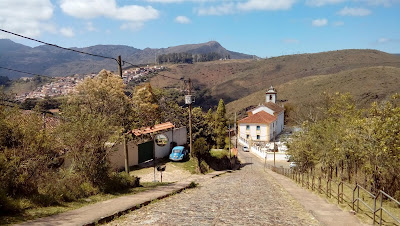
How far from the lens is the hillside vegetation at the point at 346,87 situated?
73012 mm

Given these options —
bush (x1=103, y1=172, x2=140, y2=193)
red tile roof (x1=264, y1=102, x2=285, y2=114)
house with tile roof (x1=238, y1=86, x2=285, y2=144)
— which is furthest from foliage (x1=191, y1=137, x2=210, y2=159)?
red tile roof (x1=264, y1=102, x2=285, y2=114)

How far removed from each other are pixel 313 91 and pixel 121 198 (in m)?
86.5

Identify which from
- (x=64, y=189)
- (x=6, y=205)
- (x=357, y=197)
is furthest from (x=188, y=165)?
(x=6, y=205)

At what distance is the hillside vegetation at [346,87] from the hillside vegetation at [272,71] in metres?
15.9

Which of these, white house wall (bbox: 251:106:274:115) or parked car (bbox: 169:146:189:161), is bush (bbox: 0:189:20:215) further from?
white house wall (bbox: 251:106:274:115)

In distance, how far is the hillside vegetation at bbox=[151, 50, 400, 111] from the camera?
126 m

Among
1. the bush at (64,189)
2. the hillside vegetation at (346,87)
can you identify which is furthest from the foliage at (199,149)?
the hillside vegetation at (346,87)

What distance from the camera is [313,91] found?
9012 centimetres

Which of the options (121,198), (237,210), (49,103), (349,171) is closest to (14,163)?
(121,198)

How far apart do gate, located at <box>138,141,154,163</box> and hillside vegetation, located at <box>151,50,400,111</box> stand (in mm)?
87092

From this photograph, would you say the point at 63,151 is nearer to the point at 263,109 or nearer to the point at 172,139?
the point at 172,139

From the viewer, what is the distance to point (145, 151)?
23578 millimetres

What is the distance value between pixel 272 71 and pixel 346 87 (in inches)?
2360

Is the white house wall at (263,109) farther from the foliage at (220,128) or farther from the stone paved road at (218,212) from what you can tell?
the stone paved road at (218,212)
